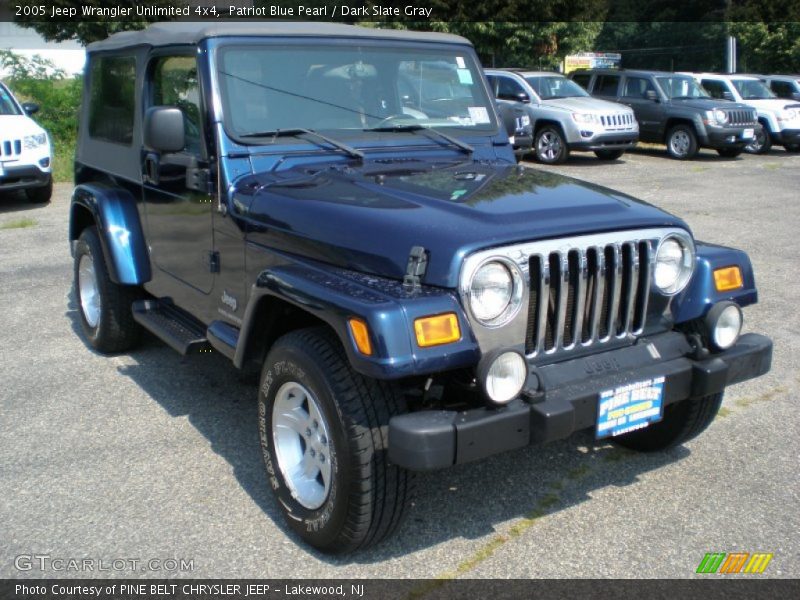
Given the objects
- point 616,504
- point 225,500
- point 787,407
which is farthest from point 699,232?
point 225,500

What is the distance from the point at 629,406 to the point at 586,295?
44 centimetres

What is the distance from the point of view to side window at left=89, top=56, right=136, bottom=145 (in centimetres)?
507

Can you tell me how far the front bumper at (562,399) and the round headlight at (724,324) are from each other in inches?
2.1

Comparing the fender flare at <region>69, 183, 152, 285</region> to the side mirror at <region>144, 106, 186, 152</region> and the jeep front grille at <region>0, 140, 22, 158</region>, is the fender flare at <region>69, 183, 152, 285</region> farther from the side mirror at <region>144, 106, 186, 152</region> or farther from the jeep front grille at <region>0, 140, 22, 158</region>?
the jeep front grille at <region>0, 140, 22, 158</region>

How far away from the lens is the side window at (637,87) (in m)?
17.9

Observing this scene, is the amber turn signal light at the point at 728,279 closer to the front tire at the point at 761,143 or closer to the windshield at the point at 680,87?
the windshield at the point at 680,87

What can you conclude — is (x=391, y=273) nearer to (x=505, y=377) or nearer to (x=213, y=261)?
(x=505, y=377)

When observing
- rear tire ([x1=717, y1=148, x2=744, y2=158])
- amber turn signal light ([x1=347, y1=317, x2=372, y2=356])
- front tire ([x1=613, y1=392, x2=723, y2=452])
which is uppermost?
rear tire ([x1=717, y1=148, x2=744, y2=158])

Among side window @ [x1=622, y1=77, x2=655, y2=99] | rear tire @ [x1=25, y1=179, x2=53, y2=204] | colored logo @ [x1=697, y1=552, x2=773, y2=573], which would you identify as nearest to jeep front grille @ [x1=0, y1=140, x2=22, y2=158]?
rear tire @ [x1=25, y1=179, x2=53, y2=204]

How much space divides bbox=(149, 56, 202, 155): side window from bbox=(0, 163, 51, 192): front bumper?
7.40 metres

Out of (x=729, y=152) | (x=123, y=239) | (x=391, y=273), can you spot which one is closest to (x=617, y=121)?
(x=729, y=152)

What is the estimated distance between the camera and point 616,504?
3764mm

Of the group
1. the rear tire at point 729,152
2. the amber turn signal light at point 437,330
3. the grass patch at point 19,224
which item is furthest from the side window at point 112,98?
the rear tire at point 729,152

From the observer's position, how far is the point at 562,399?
3055 mm
